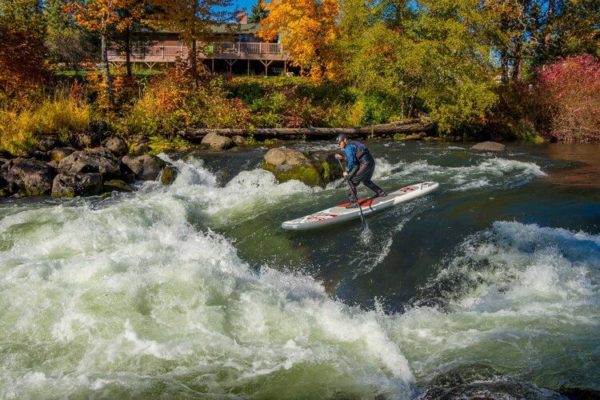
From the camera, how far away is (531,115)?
2233 cm

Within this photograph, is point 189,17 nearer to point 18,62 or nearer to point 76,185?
point 18,62

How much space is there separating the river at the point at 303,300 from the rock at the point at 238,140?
7.73 m

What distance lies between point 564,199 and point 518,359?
6.12m

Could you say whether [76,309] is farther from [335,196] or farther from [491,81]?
[491,81]

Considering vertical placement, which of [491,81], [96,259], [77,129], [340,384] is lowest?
[340,384]

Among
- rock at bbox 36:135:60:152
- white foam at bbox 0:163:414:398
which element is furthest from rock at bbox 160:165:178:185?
white foam at bbox 0:163:414:398

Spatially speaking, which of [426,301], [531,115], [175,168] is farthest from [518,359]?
[531,115]

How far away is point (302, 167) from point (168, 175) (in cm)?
387

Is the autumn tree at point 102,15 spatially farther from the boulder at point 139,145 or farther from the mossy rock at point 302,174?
the mossy rock at point 302,174

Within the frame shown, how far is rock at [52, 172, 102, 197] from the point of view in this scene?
12.2m

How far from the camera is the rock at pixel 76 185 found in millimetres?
12234

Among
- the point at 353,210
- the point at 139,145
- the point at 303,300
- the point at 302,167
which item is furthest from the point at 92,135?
the point at 303,300

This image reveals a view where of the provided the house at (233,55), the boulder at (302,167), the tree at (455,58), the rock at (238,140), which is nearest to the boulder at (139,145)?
the rock at (238,140)

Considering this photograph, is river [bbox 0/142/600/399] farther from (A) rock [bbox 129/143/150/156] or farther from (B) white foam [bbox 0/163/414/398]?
(A) rock [bbox 129/143/150/156]
